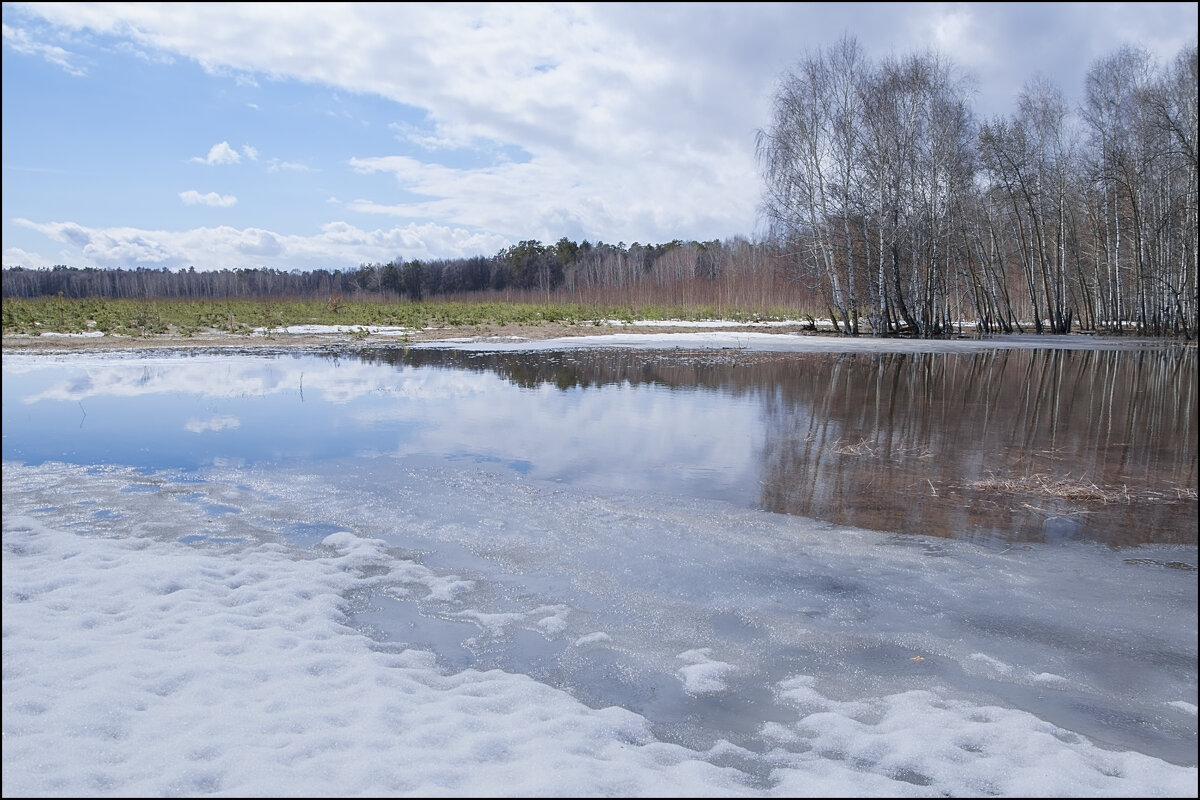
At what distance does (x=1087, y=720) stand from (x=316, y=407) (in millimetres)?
10149

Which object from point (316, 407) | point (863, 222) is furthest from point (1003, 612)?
point (863, 222)

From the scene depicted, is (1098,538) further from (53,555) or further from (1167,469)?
(53,555)

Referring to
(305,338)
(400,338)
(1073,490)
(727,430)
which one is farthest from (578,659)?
(305,338)

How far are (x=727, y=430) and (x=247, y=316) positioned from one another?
28.4 m

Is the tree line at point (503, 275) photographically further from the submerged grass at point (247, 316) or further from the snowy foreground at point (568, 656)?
the snowy foreground at point (568, 656)

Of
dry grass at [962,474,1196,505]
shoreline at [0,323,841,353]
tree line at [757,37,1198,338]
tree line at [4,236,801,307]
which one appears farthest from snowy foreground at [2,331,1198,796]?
tree line at [4,236,801,307]

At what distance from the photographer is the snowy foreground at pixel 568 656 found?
7.85 feet

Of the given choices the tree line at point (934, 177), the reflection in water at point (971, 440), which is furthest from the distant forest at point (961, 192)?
the reflection in water at point (971, 440)

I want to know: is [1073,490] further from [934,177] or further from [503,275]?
[503,275]

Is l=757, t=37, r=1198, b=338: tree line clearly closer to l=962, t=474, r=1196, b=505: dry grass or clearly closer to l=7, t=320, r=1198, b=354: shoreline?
l=7, t=320, r=1198, b=354: shoreline

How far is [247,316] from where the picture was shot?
31.2 meters

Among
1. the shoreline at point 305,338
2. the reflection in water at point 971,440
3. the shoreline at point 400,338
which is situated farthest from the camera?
the shoreline at point 400,338

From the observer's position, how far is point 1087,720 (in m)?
2.86

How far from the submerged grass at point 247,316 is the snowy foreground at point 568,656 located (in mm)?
15261
